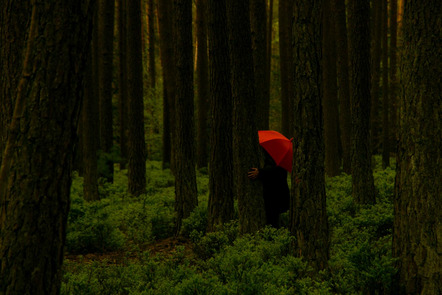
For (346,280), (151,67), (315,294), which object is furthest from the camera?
(151,67)

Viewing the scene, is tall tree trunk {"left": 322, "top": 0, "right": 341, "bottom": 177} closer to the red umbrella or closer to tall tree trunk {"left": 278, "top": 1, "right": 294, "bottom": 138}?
tall tree trunk {"left": 278, "top": 1, "right": 294, "bottom": 138}

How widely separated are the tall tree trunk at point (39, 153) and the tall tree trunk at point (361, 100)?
7.93m

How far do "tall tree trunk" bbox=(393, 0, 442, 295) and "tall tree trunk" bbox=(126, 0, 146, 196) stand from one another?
9.47 m

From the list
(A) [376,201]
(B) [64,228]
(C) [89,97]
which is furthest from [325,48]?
(B) [64,228]

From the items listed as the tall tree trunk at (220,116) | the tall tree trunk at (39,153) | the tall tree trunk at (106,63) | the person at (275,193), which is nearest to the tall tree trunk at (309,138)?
the person at (275,193)

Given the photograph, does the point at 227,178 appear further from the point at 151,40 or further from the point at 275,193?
the point at 151,40

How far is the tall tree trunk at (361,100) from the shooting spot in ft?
31.6

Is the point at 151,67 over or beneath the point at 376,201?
over

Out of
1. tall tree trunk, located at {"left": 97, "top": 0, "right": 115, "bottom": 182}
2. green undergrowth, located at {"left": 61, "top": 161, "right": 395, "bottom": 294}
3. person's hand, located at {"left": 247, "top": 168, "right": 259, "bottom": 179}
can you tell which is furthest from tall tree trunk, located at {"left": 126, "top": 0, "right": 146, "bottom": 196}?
person's hand, located at {"left": 247, "top": 168, "right": 259, "bottom": 179}

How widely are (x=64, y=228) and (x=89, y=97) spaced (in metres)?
10.0

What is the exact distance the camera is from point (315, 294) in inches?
170

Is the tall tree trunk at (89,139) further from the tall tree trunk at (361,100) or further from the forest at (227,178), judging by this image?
the tall tree trunk at (361,100)

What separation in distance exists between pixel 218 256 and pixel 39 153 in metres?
3.50

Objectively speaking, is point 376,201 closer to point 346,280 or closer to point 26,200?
point 346,280
